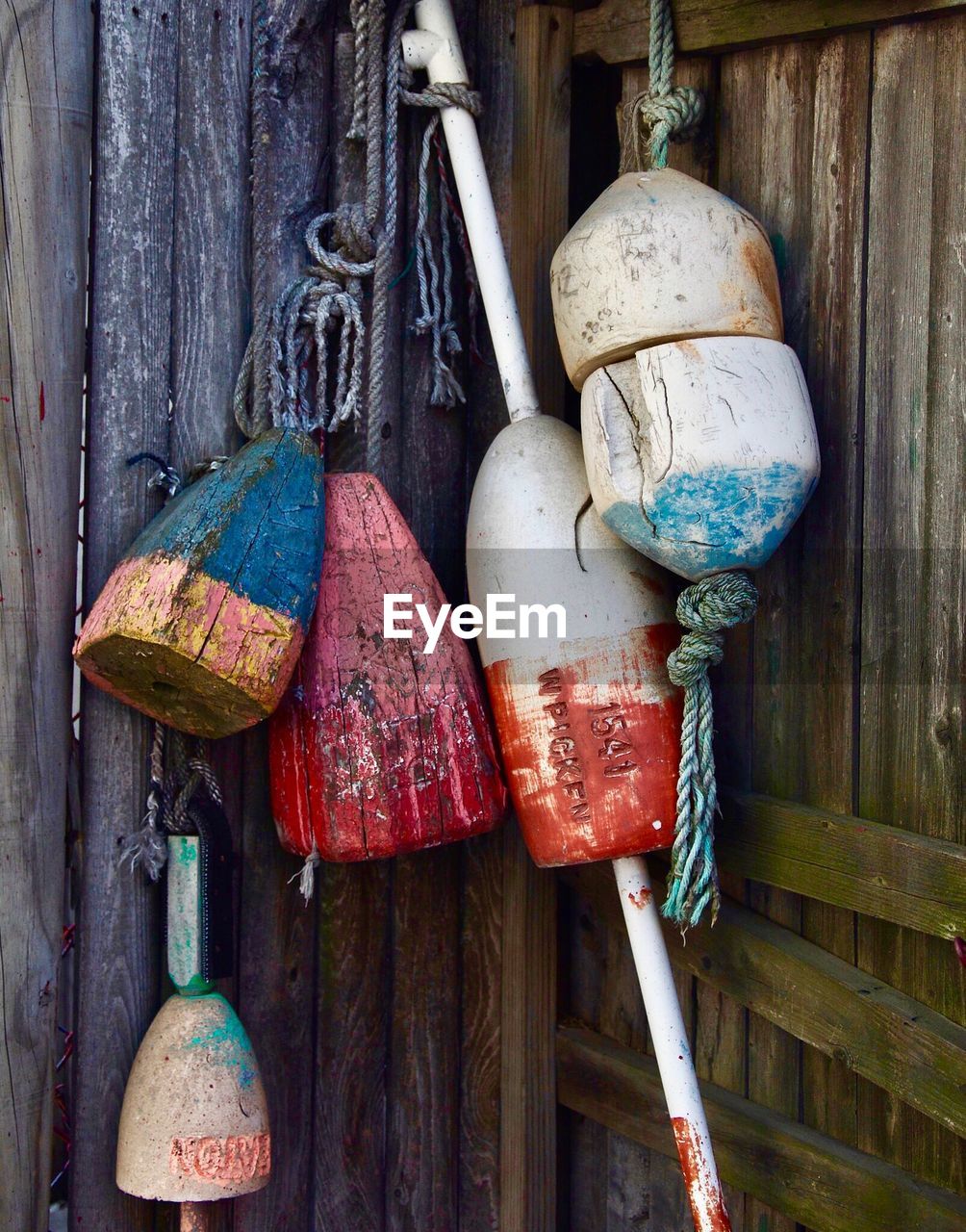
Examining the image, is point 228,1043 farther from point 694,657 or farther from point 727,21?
point 727,21

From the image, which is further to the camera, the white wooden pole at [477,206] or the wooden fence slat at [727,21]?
the white wooden pole at [477,206]

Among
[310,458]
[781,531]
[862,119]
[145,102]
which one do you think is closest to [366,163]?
[145,102]

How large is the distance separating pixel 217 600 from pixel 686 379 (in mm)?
774

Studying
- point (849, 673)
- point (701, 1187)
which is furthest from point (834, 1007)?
point (849, 673)

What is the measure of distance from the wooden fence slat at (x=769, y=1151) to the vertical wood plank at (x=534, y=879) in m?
0.07

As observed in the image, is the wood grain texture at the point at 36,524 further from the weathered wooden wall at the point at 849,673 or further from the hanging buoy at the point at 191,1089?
the weathered wooden wall at the point at 849,673

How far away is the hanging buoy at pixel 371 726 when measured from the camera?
214cm

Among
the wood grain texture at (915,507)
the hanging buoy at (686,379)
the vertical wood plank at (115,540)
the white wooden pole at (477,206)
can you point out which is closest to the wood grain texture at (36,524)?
the vertical wood plank at (115,540)

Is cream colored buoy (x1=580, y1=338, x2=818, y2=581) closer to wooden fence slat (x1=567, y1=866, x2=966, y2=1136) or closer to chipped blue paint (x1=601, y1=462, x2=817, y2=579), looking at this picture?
chipped blue paint (x1=601, y1=462, x2=817, y2=579)

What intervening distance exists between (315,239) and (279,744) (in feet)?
2.97

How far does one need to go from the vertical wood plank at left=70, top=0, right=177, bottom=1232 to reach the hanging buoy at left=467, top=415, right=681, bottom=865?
24.5 inches

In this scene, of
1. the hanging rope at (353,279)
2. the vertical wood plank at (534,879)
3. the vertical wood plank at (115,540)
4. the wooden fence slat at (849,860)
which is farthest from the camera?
the vertical wood plank at (534,879)

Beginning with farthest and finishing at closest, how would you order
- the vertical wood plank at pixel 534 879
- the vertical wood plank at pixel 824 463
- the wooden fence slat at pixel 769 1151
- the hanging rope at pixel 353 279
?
1. the vertical wood plank at pixel 534 879
2. the hanging rope at pixel 353 279
3. the vertical wood plank at pixel 824 463
4. the wooden fence slat at pixel 769 1151

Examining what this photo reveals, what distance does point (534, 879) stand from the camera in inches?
99.9
